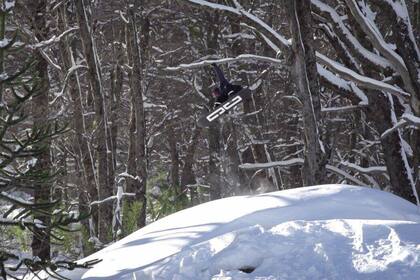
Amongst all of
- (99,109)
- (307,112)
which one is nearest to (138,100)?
(99,109)

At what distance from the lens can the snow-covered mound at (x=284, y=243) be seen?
3.69 metres

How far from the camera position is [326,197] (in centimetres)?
518

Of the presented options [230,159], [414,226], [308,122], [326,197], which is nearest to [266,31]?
[308,122]

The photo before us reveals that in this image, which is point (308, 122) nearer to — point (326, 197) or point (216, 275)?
point (326, 197)

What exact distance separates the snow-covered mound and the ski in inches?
110

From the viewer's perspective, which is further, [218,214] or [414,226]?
[218,214]

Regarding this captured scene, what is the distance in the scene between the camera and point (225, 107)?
801 cm

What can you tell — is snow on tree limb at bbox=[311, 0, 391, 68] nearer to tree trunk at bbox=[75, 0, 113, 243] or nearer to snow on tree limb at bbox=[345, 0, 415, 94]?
snow on tree limb at bbox=[345, 0, 415, 94]

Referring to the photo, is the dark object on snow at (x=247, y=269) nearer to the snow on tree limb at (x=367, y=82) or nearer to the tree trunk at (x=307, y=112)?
the tree trunk at (x=307, y=112)

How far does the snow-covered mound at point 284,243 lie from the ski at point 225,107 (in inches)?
110

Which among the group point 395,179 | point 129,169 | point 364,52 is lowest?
point 395,179

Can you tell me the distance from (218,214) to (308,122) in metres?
2.98

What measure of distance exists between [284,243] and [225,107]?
4.20 m

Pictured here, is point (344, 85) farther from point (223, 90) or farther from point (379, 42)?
point (223, 90)
